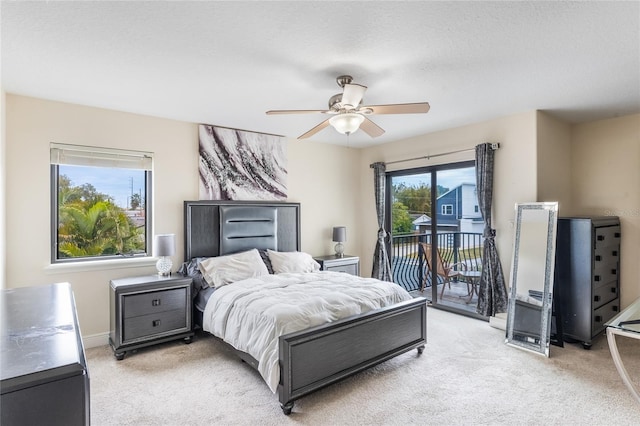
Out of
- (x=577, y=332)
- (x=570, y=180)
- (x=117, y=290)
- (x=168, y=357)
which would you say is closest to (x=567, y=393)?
(x=577, y=332)

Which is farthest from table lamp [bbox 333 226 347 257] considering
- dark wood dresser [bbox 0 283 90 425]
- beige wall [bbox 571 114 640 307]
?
dark wood dresser [bbox 0 283 90 425]

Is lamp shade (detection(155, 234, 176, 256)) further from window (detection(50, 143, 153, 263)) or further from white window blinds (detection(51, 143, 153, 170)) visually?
white window blinds (detection(51, 143, 153, 170))

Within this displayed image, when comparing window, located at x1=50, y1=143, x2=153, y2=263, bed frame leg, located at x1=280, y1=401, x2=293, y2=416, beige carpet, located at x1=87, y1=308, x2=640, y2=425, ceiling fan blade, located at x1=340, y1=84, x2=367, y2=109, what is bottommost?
beige carpet, located at x1=87, y1=308, x2=640, y2=425

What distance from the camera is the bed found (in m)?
2.45

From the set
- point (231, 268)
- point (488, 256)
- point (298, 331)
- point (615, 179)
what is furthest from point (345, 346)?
point (615, 179)

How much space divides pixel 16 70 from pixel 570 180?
6042 mm

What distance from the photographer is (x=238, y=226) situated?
445 cm

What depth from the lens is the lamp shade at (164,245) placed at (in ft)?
12.0

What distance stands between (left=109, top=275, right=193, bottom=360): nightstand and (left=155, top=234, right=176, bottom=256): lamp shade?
0.89 ft

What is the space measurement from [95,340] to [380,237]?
401 centimetres

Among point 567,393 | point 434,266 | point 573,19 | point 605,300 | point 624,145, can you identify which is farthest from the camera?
point 434,266

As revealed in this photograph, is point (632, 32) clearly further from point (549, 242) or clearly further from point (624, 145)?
point (624, 145)

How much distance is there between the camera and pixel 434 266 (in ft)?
16.4

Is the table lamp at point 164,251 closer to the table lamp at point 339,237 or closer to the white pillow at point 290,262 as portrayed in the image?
the white pillow at point 290,262
